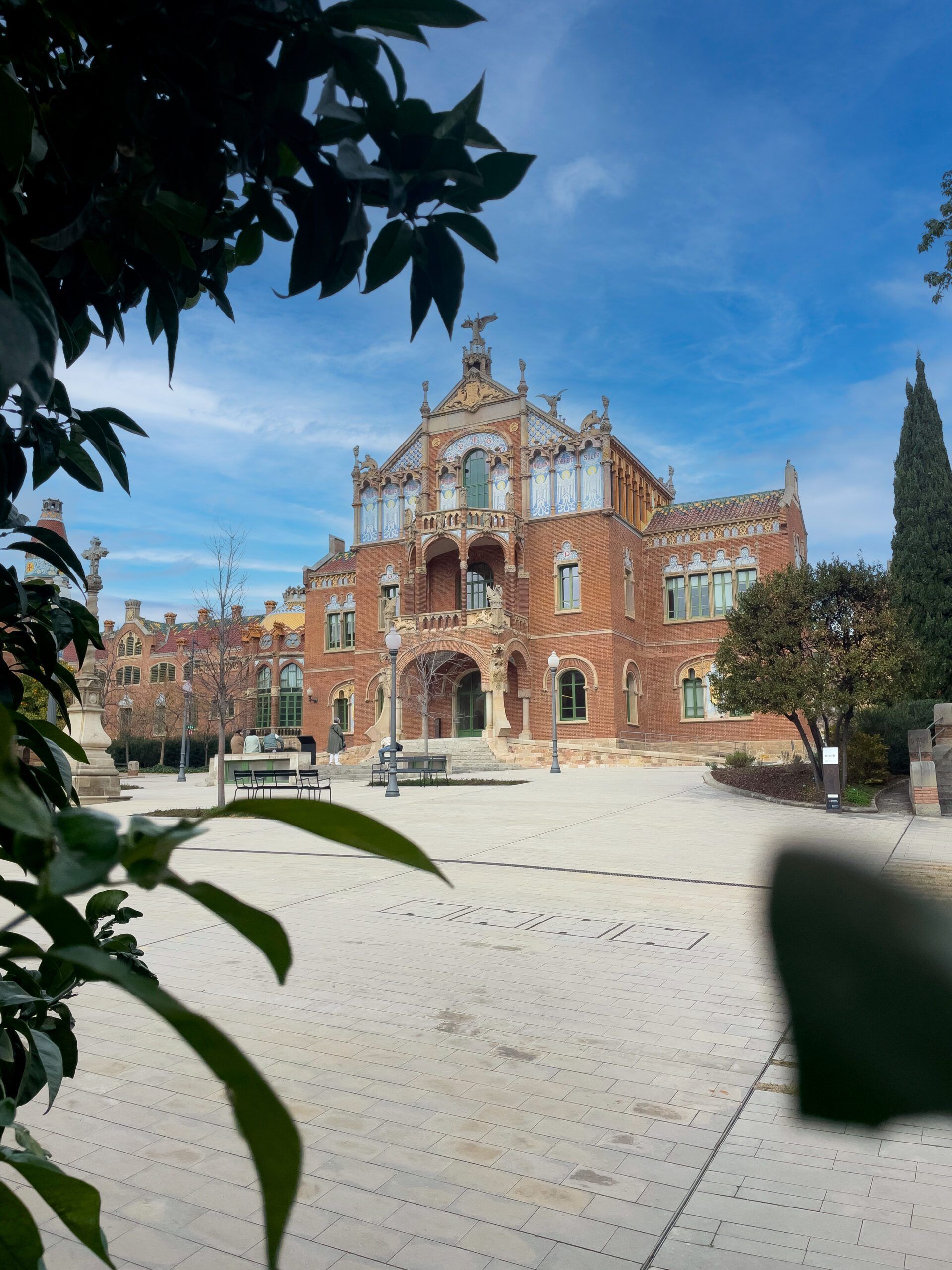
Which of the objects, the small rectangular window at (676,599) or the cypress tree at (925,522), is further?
the small rectangular window at (676,599)

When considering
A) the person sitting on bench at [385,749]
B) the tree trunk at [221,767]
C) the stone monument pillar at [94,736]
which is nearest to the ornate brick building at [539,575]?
the person sitting on bench at [385,749]

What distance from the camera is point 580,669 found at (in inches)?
1350

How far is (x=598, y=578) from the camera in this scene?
34.3 m

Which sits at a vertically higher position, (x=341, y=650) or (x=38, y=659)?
(x=341, y=650)

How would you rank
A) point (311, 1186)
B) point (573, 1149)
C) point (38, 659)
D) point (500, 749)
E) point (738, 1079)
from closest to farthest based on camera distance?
point (38, 659)
point (311, 1186)
point (573, 1149)
point (738, 1079)
point (500, 749)

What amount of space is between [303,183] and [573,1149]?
325 cm

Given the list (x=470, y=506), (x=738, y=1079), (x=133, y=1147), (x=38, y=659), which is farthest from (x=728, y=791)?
(x=470, y=506)

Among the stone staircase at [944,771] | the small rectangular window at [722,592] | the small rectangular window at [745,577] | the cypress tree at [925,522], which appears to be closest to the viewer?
the stone staircase at [944,771]

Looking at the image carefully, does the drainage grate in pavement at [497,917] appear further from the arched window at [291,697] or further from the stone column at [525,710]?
the arched window at [291,697]

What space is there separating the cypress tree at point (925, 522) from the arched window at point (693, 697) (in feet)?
25.5

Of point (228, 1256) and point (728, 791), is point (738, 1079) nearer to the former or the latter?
point (228, 1256)

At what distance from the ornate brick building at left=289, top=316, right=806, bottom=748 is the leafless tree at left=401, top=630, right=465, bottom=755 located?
7cm

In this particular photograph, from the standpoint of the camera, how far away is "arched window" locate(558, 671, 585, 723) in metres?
34.1

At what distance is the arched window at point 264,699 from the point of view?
4909 cm
